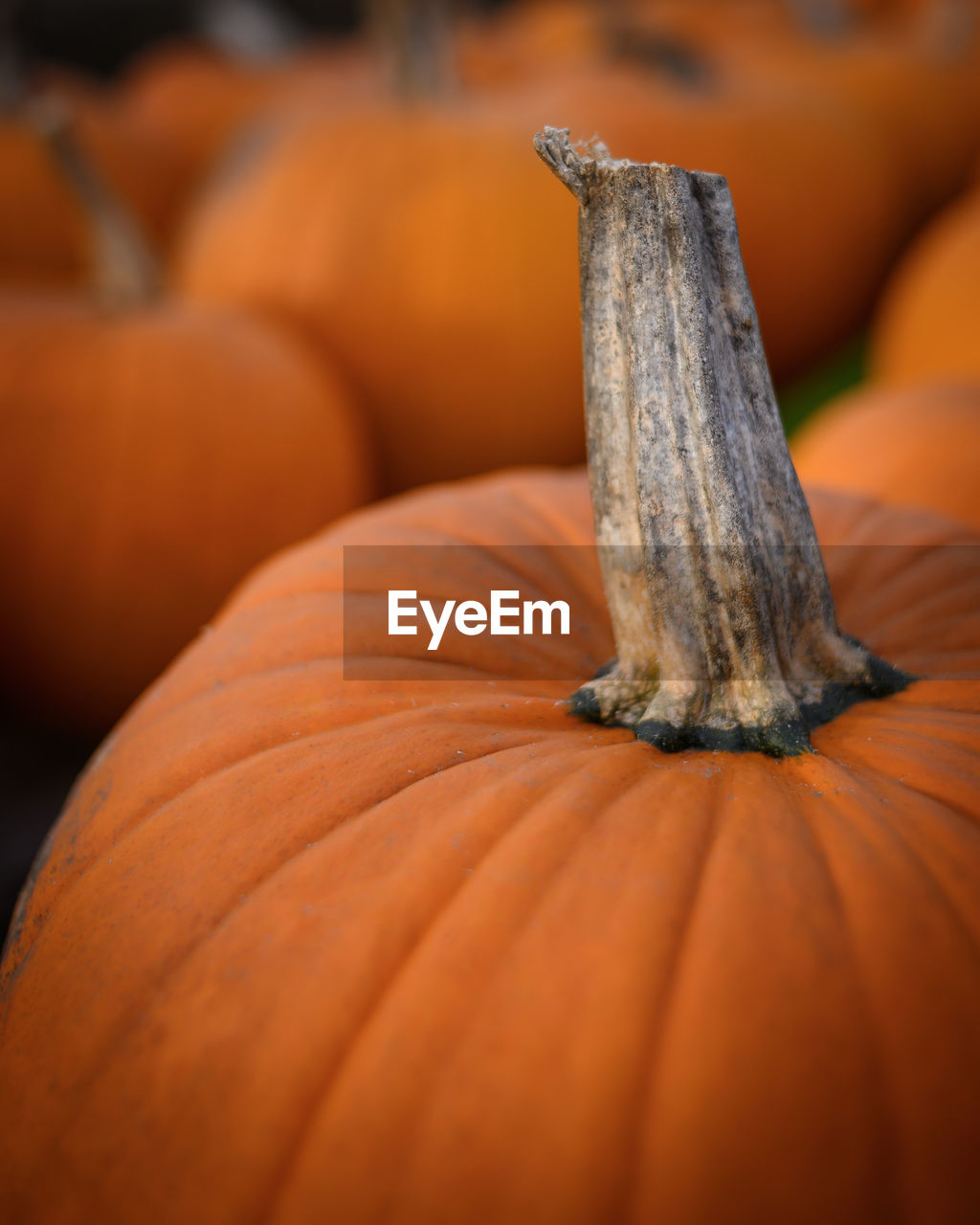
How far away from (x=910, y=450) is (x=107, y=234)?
143 centimetres

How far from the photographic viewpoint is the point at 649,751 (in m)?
0.63

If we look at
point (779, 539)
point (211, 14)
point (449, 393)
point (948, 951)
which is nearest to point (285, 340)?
point (449, 393)

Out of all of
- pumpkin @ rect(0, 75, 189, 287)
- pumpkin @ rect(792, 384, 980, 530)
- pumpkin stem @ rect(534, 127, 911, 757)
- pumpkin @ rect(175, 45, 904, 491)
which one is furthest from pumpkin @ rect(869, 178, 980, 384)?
pumpkin @ rect(0, 75, 189, 287)

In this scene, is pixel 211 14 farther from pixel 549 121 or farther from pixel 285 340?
pixel 285 340

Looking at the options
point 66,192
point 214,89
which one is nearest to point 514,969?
point 66,192

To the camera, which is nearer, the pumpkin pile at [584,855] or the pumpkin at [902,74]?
the pumpkin pile at [584,855]

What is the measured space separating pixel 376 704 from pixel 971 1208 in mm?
449

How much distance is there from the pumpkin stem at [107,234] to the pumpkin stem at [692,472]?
1.25 metres

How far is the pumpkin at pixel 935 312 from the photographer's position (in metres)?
1.61

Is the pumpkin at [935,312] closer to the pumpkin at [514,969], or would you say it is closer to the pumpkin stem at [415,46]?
the pumpkin stem at [415,46]

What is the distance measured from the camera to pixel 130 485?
140cm

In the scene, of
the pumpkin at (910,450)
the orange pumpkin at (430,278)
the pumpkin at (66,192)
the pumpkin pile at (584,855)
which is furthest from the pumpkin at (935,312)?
the pumpkin at (66,192)

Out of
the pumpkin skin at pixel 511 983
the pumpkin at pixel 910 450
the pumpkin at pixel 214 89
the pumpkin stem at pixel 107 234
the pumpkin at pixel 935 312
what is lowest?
the pumpkin skin at pixel 511 983

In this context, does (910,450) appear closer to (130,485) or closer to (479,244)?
(479,244)
